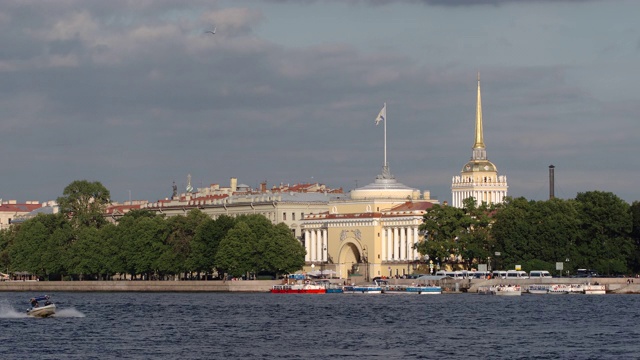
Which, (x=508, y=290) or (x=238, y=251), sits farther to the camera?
(x=238, y=251)

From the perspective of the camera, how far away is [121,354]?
54.1 metres

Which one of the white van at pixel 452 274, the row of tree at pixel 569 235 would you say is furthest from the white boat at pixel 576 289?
the white van at pixel 452 274

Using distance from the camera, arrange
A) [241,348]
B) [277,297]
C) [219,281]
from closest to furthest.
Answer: [241,348]
[277,297]
[219,281]

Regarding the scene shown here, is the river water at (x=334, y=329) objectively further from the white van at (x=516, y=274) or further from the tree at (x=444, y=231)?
the tree at (x=444, y=231)

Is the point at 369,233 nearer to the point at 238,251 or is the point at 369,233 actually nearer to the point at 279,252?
the point at 279,252

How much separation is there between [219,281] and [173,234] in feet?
24.2

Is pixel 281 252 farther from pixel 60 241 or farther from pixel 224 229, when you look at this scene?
pixel 60 241

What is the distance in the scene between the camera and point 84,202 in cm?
13138

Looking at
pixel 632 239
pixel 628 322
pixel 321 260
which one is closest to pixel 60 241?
pixel 321 260

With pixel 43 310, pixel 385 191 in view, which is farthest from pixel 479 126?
pixel 43 310

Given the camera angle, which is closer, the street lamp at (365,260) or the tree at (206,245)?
the tree at (206,245)

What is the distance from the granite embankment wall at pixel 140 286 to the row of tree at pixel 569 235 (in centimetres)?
1519

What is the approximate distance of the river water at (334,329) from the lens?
54281 millimetres

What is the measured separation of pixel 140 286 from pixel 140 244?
10.4 ft
